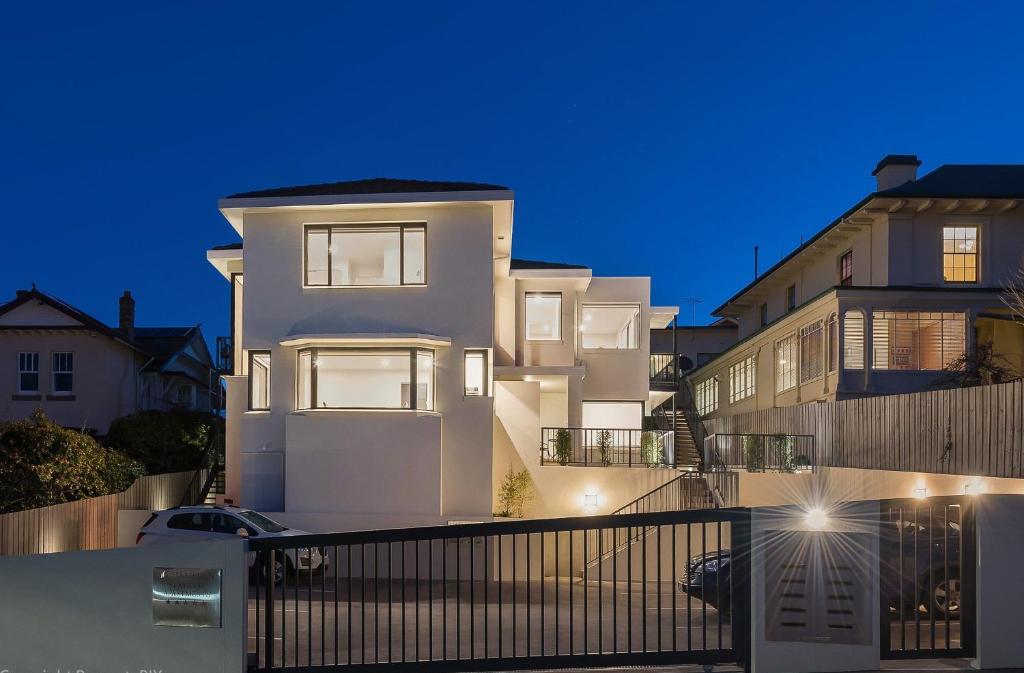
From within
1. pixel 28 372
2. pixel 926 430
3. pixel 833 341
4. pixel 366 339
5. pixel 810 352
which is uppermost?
pixel 833 341

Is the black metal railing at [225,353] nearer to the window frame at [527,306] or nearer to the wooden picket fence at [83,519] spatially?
the wooden picket fence at [83,519]

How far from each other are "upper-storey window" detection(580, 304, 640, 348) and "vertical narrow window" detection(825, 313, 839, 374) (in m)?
5.78

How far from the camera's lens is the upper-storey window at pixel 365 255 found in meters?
19.8

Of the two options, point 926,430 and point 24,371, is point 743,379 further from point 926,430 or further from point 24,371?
point 24,371

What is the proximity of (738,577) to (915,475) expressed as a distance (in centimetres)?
1058

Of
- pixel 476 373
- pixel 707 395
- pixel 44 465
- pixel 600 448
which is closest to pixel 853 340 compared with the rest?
pixel 600 448

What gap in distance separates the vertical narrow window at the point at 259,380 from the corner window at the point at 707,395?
75.8 feet

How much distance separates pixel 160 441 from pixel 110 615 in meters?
20.1

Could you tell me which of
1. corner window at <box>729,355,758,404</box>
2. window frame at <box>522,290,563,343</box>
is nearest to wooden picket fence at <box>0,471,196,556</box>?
window frame at <box>522,290,563,343</box>

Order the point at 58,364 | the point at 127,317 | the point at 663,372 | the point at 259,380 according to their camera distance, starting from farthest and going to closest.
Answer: the point at 663,372, the point at 127,317, the point at 58,364, the point at 259,380

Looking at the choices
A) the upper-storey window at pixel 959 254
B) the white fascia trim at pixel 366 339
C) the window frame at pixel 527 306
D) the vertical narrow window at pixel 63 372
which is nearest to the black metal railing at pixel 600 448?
the window frame at pixel 527 306

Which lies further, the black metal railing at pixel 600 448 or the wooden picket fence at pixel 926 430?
the black metal railing at pixel 600 448

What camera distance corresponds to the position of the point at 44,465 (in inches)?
684

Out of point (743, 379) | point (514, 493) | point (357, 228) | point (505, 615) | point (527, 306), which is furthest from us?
point (743, 379)
